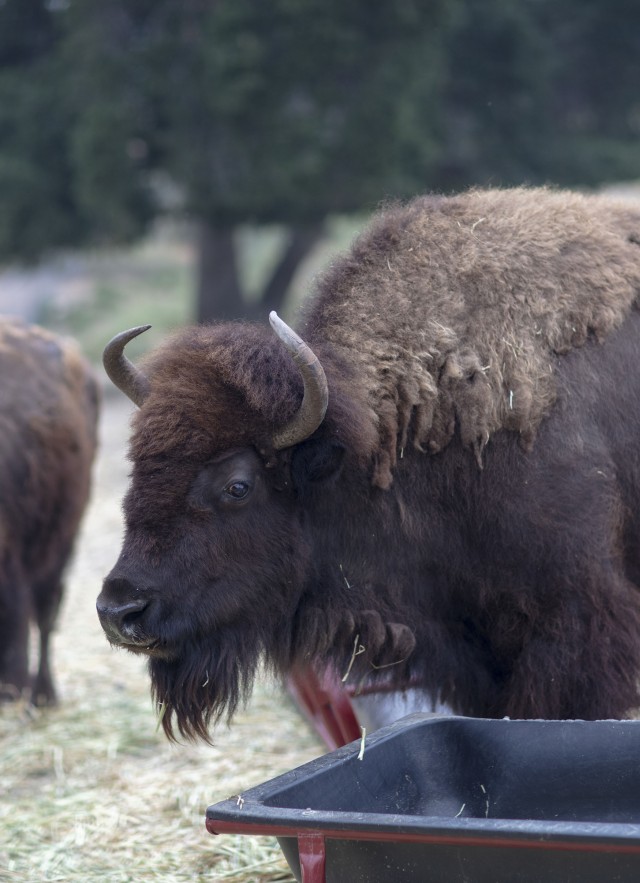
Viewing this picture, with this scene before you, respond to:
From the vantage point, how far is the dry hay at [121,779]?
143 inches

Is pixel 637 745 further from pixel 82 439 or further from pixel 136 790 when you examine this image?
pixel 82 439

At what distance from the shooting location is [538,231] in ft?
11.6

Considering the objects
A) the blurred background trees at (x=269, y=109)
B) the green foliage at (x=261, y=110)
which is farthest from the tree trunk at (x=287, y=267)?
the green foliage at (x=261, y=110)

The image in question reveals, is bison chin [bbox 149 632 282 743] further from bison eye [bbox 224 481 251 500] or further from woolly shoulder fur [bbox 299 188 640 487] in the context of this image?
woolly shoulder fur [bbox 299 188 640 487]

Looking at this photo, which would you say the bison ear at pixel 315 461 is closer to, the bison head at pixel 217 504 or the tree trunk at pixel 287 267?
the bison head at pixel 217 504

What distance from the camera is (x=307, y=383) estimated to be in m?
3.05

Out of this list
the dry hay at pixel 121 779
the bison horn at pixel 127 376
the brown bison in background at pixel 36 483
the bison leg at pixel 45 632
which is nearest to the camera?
the bison horn at pixel 127 376

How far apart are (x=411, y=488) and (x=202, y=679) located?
84 cm

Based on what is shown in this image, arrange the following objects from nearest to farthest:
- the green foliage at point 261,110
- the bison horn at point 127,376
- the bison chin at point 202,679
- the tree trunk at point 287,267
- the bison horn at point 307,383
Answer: the bison horn at point 307,383, the bison chin at point 202,679, the bison horn at point 127,376, the green foliage at point 261,110, the tree trunk at point 287,267

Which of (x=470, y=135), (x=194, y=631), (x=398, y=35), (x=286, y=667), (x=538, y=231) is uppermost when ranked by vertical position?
(x=538, y=231)

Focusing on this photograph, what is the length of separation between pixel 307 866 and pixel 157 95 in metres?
12.3

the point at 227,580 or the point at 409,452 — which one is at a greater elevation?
the point at 409,452

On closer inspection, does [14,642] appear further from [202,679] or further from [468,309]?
[468,309]

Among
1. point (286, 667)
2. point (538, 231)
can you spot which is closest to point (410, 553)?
point (286, 667)
